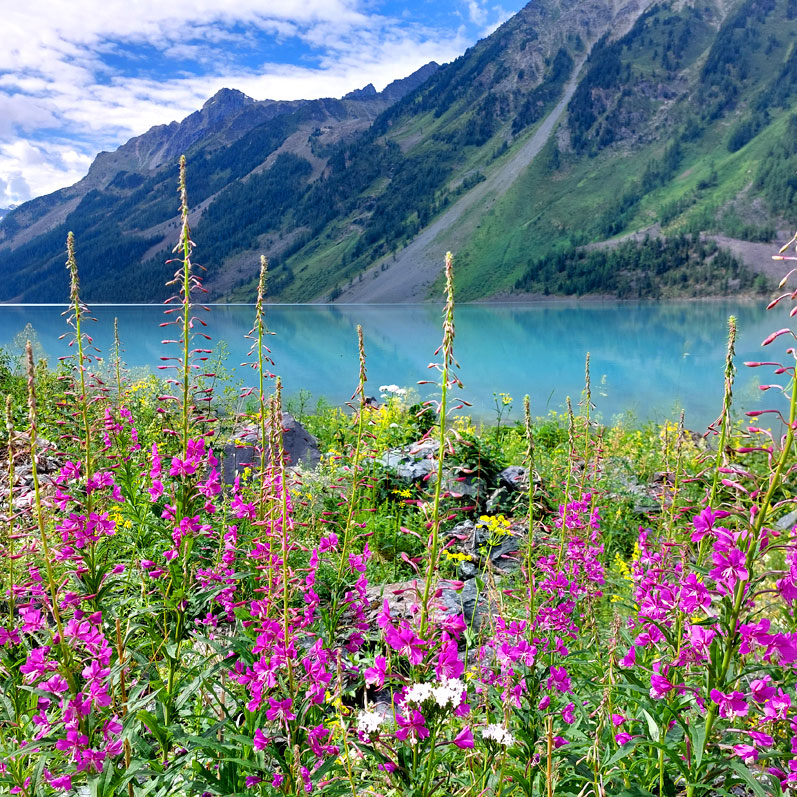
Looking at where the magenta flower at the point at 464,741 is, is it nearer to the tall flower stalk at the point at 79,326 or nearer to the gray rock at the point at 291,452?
the tall flower stalk at the point at 79,326

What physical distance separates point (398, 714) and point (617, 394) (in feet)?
115

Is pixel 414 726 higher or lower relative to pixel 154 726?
higher

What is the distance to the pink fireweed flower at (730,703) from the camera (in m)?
2.15

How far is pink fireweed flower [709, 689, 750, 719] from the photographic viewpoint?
215 centimetres

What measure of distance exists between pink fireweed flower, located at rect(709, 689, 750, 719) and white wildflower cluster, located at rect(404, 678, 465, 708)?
40.0 inches

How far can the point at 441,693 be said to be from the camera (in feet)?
6.41

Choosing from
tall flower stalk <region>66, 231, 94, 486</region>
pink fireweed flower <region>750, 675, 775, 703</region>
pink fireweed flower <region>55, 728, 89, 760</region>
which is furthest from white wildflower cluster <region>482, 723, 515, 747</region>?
tall flower stalk <region>66, 231, 94, 486</region>

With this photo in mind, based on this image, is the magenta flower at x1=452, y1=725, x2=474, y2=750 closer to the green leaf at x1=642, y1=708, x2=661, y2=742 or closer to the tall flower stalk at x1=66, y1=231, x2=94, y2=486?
the green leaf at x1=642, y1=708, x2=661, y2=742

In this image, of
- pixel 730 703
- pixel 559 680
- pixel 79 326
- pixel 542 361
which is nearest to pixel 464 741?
pixel 730 703

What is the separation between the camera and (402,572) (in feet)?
24.3

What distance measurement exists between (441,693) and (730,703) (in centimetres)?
118

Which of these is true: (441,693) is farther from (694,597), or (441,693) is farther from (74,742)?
(74,742)

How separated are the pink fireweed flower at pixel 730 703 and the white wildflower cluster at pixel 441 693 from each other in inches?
40.0

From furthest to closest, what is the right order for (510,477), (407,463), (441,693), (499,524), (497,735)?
1. (407,463)
2. (510,477)
3. (499,524)
4. (497,735)
5. (441,693)
